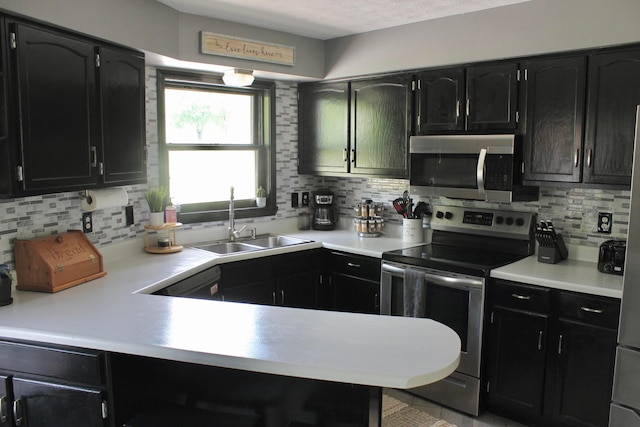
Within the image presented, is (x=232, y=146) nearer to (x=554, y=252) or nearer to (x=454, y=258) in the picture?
(x=454, y=258)

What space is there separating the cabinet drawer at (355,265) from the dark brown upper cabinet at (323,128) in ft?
2.30

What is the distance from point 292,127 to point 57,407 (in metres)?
2.84

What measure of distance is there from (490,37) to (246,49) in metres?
1.56

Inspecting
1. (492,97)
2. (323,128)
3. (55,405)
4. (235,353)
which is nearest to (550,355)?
(492,97)

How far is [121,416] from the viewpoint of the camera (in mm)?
2141

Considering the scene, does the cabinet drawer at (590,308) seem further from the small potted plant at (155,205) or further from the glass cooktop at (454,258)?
the small potted plant at (155,205)

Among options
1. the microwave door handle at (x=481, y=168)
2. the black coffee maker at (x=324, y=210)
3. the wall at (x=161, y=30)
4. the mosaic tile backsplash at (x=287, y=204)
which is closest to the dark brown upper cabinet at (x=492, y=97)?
the microwave door handle at (x=481, y=168)

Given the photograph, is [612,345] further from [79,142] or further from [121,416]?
[79,142]

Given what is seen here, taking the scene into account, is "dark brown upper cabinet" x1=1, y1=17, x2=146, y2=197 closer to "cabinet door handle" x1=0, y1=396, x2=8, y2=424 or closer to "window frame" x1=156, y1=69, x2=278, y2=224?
"window frame" x1=156, y1=69, x2=278, y2=224

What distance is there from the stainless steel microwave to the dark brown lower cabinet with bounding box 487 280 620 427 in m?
0.60

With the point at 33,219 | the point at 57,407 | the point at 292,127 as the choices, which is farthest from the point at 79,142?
the point at 292,127

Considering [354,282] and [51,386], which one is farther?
[354,282]

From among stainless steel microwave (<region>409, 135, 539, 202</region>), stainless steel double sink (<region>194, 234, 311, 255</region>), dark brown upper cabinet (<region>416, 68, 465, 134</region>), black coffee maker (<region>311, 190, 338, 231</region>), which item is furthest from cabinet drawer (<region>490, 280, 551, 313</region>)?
black coffee maker (<region>311, 190, 338, 231</region>)

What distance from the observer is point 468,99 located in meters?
3.42
